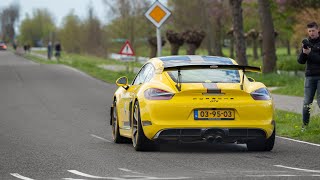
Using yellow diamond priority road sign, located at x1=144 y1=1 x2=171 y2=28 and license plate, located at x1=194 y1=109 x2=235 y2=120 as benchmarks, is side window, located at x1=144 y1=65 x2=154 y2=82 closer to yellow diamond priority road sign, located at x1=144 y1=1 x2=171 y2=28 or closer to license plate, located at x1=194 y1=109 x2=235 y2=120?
license plate, located at x1=194 y1=109 x2=235 y2=120

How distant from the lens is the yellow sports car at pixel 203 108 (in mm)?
12195

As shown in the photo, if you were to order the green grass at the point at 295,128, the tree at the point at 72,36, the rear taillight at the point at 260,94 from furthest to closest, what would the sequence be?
the tree at the point at 72,36
the green grass at the point at 295,128
the rear taillight at the point at 260,94

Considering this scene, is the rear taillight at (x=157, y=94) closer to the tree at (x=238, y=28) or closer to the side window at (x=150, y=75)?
the side window at (x=150, y=75)

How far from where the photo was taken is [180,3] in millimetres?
82625

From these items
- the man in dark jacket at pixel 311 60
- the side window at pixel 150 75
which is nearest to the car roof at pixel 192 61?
the side window at pixel 150 75

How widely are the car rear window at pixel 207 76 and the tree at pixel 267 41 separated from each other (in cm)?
2668

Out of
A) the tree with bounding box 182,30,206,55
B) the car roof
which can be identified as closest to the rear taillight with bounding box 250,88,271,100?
the car roof

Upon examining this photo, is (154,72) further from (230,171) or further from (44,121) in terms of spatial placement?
(44,121)

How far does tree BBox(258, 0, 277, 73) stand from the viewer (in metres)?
39.6

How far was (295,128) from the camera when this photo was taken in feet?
54.5

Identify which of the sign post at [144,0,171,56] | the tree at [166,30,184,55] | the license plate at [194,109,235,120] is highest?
the sign post at [144,0,171,56]

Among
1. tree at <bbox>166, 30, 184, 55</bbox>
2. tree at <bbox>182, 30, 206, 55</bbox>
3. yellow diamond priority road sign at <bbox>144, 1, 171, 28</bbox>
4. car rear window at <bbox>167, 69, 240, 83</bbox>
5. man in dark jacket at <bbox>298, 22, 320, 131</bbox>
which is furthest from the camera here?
tree at <bbox>166, 30, 184, 55</bbox>

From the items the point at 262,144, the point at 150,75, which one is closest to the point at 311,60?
the point at 262,144

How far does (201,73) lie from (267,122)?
1.14 meters
